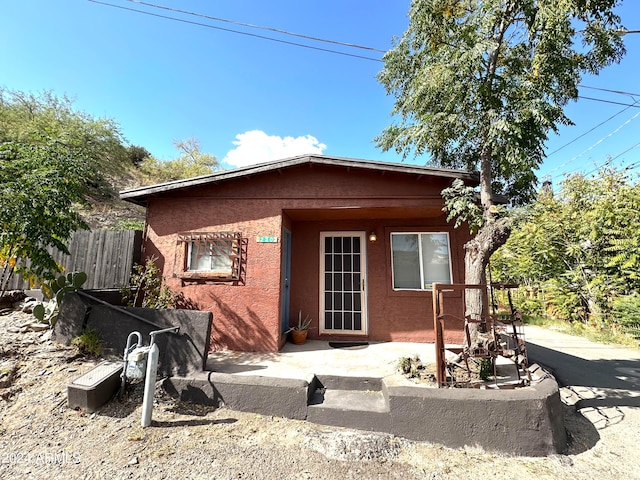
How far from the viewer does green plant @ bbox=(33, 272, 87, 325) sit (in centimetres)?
424

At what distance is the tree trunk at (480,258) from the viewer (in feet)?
12.2

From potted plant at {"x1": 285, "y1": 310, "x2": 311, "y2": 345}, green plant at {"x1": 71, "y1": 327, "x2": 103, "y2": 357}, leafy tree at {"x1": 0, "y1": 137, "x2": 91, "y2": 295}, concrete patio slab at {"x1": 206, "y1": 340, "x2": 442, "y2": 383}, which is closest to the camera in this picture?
leafy tree at {"x1": 0, "y1": 137, "x2": 91, "y2": 295}

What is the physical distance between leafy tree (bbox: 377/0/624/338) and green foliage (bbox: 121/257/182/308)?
5.34m

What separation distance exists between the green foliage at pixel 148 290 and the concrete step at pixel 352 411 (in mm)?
3426

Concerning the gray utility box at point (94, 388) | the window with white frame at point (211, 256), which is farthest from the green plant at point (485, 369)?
the gray utility box at point (94, 388)

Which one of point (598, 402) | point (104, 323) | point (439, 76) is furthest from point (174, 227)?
point (598, 402)

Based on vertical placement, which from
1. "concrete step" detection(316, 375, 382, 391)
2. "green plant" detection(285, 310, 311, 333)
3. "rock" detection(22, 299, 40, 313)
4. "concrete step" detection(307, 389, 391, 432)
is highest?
"rock" detection(22, 299, 40, 313)

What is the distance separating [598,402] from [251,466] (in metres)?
4.80

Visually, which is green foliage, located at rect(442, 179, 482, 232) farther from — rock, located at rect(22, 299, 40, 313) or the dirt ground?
rock, located at rect(22, 299, 40, 313)

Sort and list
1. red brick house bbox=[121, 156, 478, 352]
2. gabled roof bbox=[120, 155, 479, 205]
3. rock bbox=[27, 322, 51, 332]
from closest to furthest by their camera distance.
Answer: rock bbox=[27, 322, 51, 332] < gabled roof bbox=[120, 155, 479, 205] < red brick house bbox=[121, 156, 478, 352]

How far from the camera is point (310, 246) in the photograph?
609 centimetres

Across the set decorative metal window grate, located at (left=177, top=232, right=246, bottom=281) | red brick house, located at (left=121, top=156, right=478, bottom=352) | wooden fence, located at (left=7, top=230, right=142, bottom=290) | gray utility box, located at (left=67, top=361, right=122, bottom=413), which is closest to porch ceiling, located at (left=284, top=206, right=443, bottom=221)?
red brick house, located at (left=121, top=156, right=478, bottom=352)

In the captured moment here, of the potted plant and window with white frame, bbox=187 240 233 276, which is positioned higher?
window with white frame, bbox=187 240 233 276

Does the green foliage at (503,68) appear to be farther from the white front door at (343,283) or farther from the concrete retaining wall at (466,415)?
the concrete retaining wall at (466,415)
